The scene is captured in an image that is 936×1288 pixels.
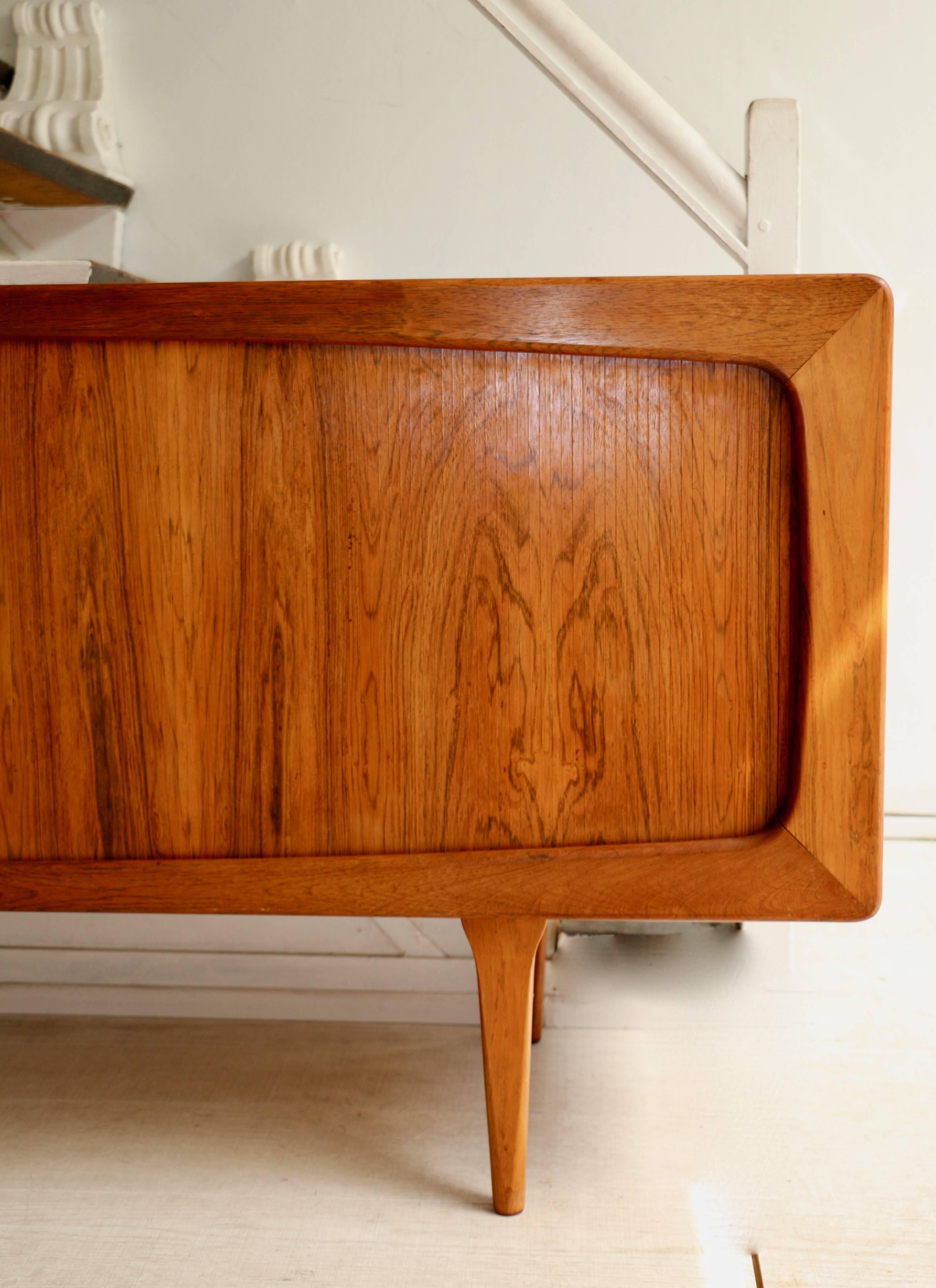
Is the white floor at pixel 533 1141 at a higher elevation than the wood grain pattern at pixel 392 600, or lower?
lower

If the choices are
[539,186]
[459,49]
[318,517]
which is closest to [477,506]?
[318,517]

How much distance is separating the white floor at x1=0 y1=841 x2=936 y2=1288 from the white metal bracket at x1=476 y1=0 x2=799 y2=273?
74 centimetres

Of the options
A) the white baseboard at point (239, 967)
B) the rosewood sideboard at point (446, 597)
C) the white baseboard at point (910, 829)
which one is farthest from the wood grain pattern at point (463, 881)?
the white baseboard at point (910, 829)

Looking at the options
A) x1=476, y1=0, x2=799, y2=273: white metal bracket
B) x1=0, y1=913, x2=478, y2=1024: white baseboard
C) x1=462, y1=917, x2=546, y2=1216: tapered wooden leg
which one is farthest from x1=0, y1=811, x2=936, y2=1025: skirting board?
x1=476, y1=0, x2=799, y2=273: white metal bracket

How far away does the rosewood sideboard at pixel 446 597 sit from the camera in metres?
0.59

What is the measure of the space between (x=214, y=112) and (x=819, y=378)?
1007 mm

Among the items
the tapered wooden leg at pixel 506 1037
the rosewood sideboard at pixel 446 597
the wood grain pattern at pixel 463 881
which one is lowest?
the tapered wooden leg at pixel 506 1037

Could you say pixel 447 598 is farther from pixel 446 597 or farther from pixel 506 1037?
pixel 506 1037

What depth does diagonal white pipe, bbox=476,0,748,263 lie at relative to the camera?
100 cm

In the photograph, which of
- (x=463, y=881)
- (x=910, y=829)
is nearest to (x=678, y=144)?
(x=463, y=881)

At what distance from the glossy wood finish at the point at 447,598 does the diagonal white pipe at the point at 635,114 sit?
0.48 metres

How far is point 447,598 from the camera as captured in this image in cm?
61

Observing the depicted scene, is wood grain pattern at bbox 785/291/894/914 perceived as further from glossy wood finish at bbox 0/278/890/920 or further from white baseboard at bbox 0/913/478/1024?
white baseboard at bbox 0/913/478/1024

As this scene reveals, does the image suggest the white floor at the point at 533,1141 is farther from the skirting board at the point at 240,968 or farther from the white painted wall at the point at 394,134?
the white painted wall at the point at 394,134
